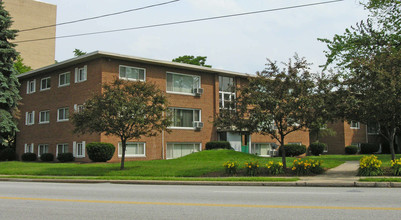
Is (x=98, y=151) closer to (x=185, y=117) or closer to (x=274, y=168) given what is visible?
(x=185, y=117)

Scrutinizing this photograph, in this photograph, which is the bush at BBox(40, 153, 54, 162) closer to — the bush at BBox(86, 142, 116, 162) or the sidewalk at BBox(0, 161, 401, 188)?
the bush at BBox(86, 142, 116, 162)

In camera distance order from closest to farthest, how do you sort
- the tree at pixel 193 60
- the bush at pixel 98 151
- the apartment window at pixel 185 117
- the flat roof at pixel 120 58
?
1. the bush at pixel 98 151
2. the flat roof at pixel 120 58
3. the apartment window at pixel 185 117
4. the tree at pixel 193 60

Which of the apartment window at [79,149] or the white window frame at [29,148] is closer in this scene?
the apartment window at [79,149]

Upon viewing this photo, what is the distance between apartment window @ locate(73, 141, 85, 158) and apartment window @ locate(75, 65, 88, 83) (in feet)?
15.5

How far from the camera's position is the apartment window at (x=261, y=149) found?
1458 inches

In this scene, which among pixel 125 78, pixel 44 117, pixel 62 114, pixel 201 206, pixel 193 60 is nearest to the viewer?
pixel 201 206

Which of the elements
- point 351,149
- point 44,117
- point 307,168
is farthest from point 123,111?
point 351,149

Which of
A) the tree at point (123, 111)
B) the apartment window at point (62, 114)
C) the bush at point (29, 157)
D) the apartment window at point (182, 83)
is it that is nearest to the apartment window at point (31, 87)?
the apartment window at point (62, 114)

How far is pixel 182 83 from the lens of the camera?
3294 cm

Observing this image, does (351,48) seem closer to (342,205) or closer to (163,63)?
(163,63)

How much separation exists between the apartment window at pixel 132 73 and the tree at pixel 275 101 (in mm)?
12921

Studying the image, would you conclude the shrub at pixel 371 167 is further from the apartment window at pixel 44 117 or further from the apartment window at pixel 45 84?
the apartment window at pixel 45 84

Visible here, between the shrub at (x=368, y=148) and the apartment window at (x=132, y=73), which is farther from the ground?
the apartment window at (x=132, y=73)

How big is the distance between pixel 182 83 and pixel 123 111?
13.3 meters
